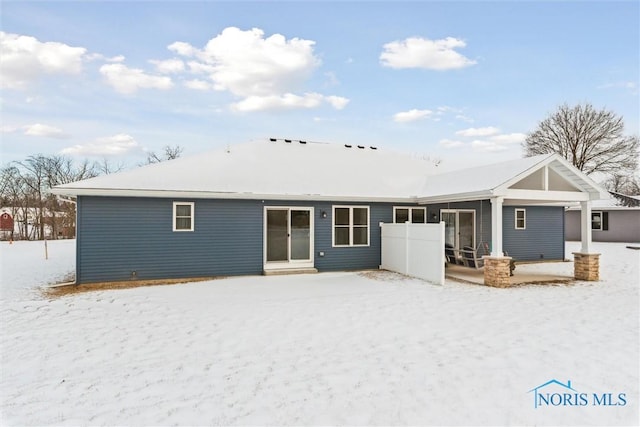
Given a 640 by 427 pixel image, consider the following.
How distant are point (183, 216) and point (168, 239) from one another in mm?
726

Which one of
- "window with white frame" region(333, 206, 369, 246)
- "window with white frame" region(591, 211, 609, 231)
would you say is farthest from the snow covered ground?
"window with white frame" region(591, 211, 609, 231)

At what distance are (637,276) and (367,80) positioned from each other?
40.9 ft

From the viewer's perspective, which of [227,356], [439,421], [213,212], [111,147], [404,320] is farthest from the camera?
[111,147]

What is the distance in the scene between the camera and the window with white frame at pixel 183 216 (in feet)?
31.8

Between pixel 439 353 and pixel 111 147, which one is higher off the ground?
pixel 111 147

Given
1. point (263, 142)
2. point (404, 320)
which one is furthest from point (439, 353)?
point (263, 142)

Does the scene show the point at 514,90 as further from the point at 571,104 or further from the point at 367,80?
the point at 571,104

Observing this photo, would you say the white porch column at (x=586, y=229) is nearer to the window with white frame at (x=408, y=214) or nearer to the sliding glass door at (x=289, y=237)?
the window with white frame at (x=408, y=214)

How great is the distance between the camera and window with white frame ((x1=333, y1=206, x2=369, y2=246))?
1130 centimetres

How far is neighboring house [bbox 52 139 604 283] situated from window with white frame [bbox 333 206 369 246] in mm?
32

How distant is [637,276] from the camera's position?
34.2ft

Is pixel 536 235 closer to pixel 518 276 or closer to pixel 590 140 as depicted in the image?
pixel 518 276

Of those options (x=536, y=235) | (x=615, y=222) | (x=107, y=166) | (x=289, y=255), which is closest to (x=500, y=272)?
(x=289, y=255)

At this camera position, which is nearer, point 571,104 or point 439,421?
point 439,421
